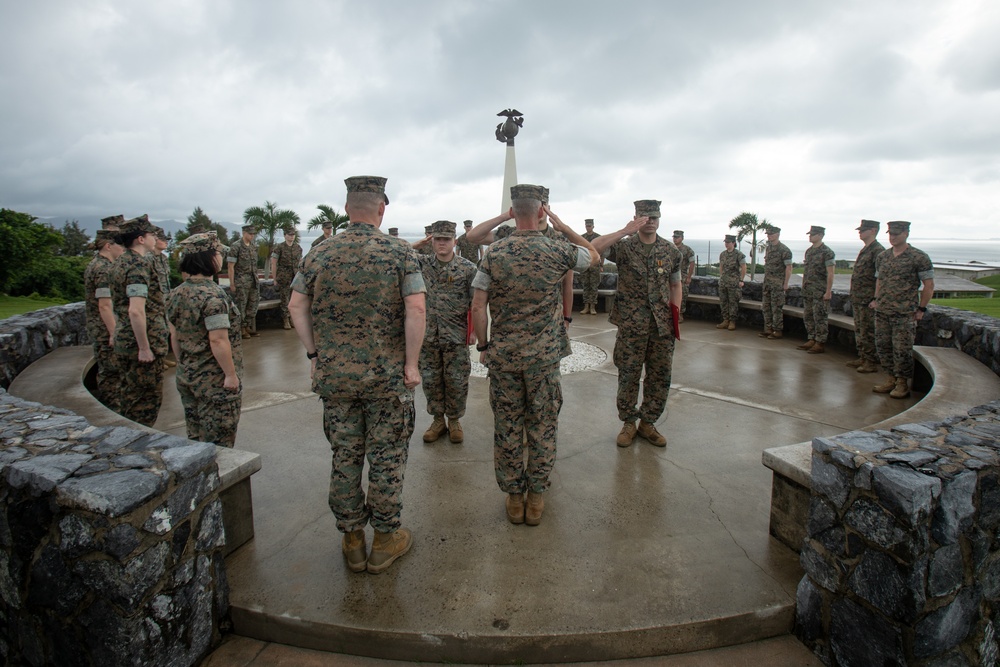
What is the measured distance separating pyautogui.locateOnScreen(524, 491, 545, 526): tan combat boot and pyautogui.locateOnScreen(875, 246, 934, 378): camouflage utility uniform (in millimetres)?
Result: 4557

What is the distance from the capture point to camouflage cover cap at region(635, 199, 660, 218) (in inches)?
155

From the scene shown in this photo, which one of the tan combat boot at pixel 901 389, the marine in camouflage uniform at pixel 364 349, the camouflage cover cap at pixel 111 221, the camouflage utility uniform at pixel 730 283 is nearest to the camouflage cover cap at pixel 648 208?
the marine in camouflage uniform at pixel 364 349

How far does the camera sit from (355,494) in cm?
263

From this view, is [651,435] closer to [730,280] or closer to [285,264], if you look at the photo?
[730,280]

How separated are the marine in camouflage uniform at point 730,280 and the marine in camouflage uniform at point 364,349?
26.9ft

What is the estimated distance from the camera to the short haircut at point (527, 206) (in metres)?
2.96

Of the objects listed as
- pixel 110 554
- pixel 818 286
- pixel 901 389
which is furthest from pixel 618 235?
pixel 818 286

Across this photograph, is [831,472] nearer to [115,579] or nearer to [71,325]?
[115,579]

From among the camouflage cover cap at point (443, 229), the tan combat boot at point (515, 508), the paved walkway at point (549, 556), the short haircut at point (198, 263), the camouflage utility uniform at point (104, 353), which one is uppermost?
the camouflage cover cap at point (443, 229)

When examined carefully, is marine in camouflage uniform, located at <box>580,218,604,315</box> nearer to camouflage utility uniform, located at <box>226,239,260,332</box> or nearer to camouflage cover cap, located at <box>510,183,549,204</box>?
camouflage utility uniform, located at <box>226,239,260,332</box>

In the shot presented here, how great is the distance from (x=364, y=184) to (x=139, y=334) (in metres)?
2.55

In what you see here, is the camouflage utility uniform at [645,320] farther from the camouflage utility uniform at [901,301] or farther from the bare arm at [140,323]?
the bare arm at [140,323]

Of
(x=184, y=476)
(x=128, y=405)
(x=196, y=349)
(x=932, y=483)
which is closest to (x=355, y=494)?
(x=184, y=476)

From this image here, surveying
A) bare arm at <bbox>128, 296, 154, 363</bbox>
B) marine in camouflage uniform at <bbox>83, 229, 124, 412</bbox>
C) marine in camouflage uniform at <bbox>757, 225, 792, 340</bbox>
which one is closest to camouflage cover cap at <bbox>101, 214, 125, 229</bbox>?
marine in camouflage uniform at <bbox>83, 229, 124, 412</bbox>
